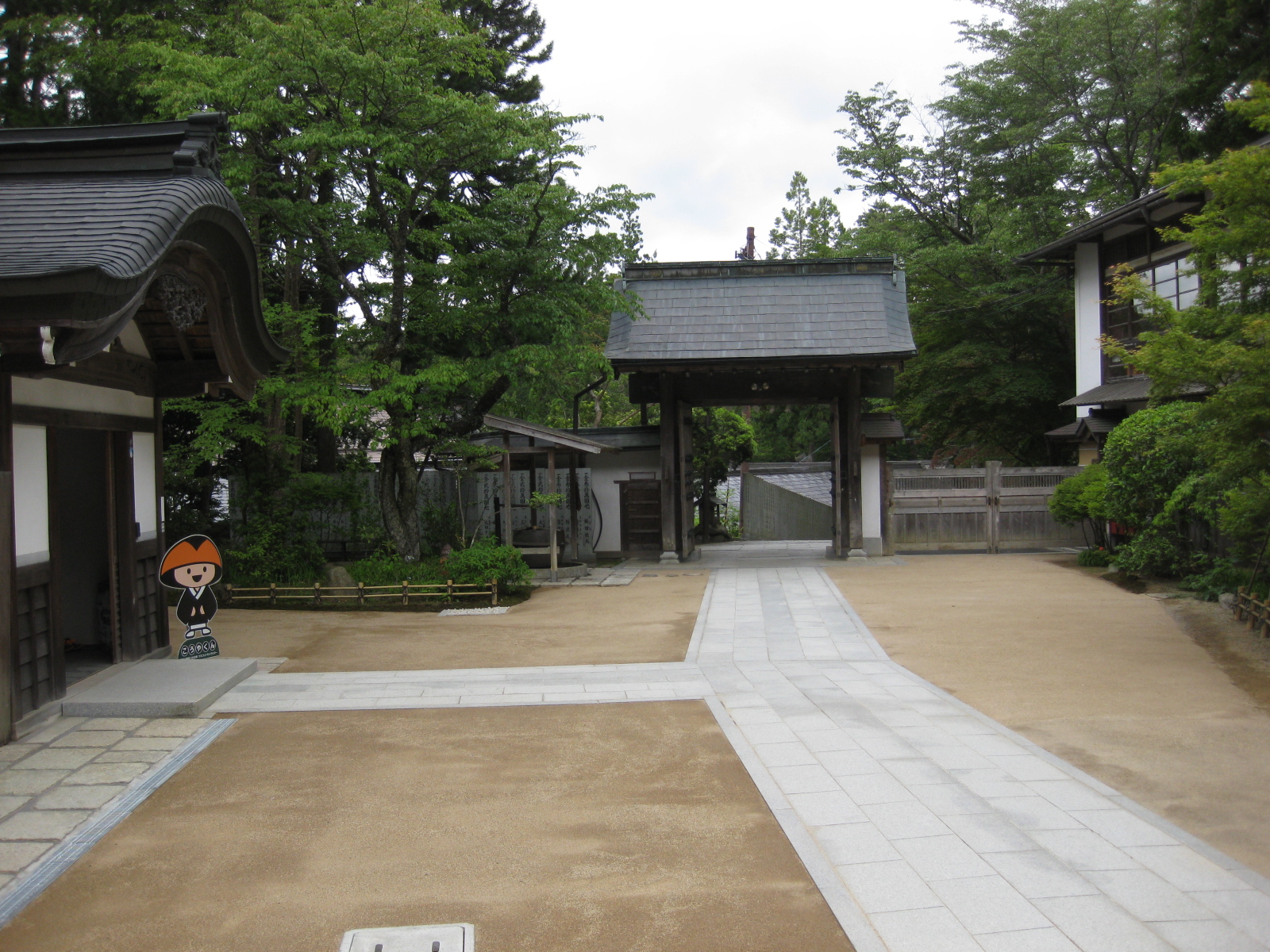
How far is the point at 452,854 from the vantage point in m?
4.63

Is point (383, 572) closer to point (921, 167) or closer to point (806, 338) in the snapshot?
point (806, 338)

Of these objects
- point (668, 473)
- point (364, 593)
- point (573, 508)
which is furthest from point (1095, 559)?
point (364, 593)

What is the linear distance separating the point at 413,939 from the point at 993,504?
55.8ft

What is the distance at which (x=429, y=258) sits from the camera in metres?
16.0

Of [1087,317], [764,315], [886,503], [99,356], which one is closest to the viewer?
[99,356]

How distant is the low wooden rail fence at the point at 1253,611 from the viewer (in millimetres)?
9406

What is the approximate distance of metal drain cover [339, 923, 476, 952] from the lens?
145 inches

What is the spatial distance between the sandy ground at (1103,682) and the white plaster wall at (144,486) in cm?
767

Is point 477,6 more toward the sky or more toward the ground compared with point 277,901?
more toward the sky

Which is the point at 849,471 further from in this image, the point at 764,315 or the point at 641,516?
the point at 641,516

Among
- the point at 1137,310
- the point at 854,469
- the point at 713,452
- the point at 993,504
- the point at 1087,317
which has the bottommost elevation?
the point at 993,504

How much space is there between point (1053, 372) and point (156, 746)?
2304 centimetres

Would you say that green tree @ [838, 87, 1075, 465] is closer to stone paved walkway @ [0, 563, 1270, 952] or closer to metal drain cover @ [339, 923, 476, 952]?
stone paved walkway @ [0, 563, 1270, 952]

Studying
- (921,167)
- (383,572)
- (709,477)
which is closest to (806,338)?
(709,477)
